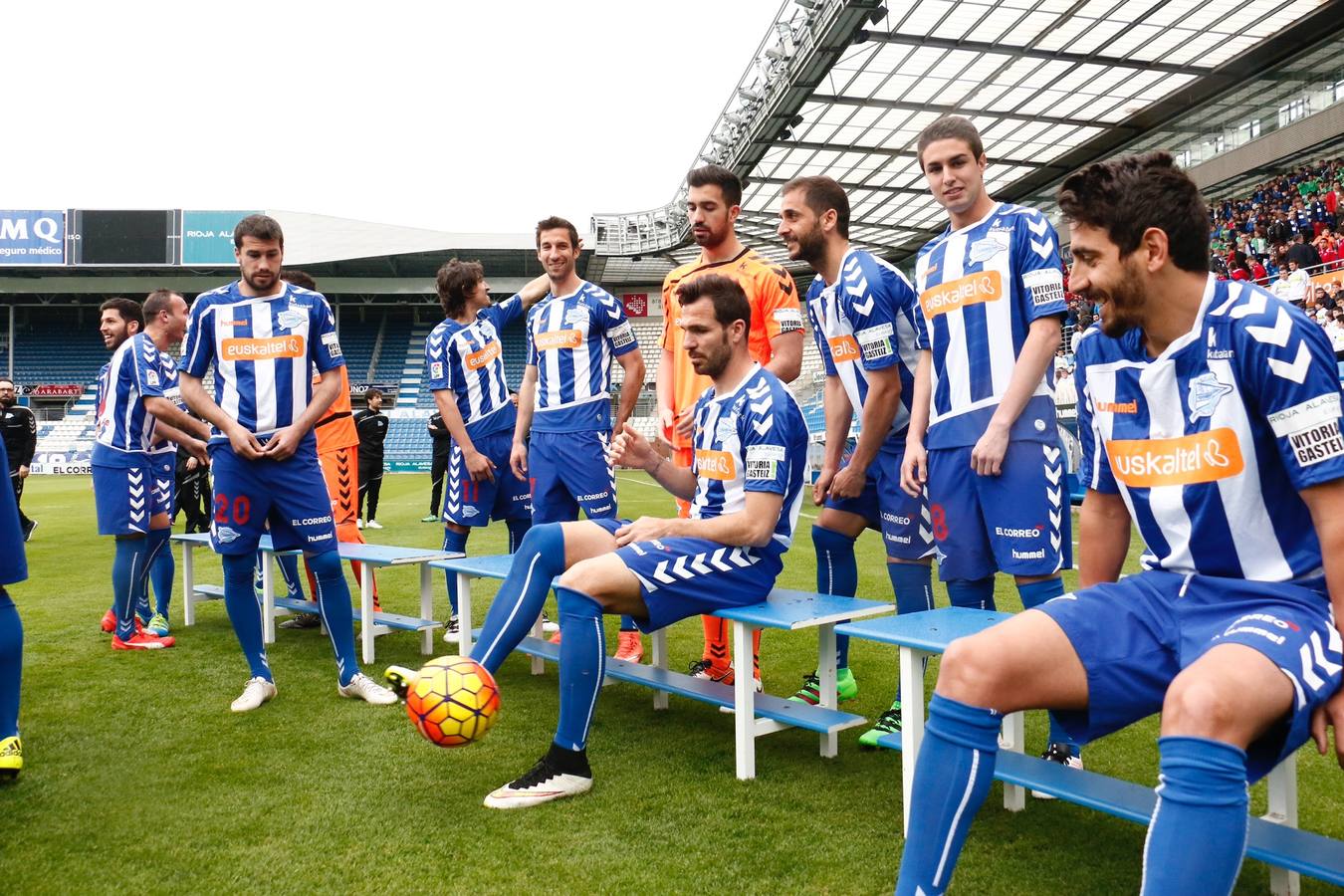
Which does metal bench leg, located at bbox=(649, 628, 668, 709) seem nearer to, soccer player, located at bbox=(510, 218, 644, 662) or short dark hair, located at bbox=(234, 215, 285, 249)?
soccer player, located at bbox=(510, 218, 644, 662)

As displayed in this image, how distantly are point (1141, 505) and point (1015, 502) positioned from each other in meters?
0.90

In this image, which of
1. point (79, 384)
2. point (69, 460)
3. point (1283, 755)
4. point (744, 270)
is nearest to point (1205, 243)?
point (1283, 755)

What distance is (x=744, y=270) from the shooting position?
441 cm

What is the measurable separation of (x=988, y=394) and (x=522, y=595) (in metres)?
1.70

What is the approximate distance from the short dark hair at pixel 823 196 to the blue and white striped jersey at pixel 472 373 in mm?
2494

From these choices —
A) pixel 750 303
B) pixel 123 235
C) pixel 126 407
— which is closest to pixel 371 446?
pixel 126 407

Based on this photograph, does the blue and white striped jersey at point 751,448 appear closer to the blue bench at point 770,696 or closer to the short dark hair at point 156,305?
the blue bench at point 770,696

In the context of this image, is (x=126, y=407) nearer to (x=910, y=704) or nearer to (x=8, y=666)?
(x=8, y=666)

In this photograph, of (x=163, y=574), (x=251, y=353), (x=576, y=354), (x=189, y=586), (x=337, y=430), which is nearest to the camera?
(x=251, y=353)

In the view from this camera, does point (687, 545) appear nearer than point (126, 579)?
Yes

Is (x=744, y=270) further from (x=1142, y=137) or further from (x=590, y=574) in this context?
(x=1142, y=137)

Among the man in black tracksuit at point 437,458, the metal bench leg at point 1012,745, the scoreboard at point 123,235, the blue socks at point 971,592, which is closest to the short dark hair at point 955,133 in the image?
the blue socks at point 971,592

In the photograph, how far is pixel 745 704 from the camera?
10.6ft

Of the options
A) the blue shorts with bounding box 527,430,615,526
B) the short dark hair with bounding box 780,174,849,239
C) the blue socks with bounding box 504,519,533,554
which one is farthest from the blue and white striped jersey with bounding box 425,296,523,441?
the short dark hair with bounding box 780,174,849,239
